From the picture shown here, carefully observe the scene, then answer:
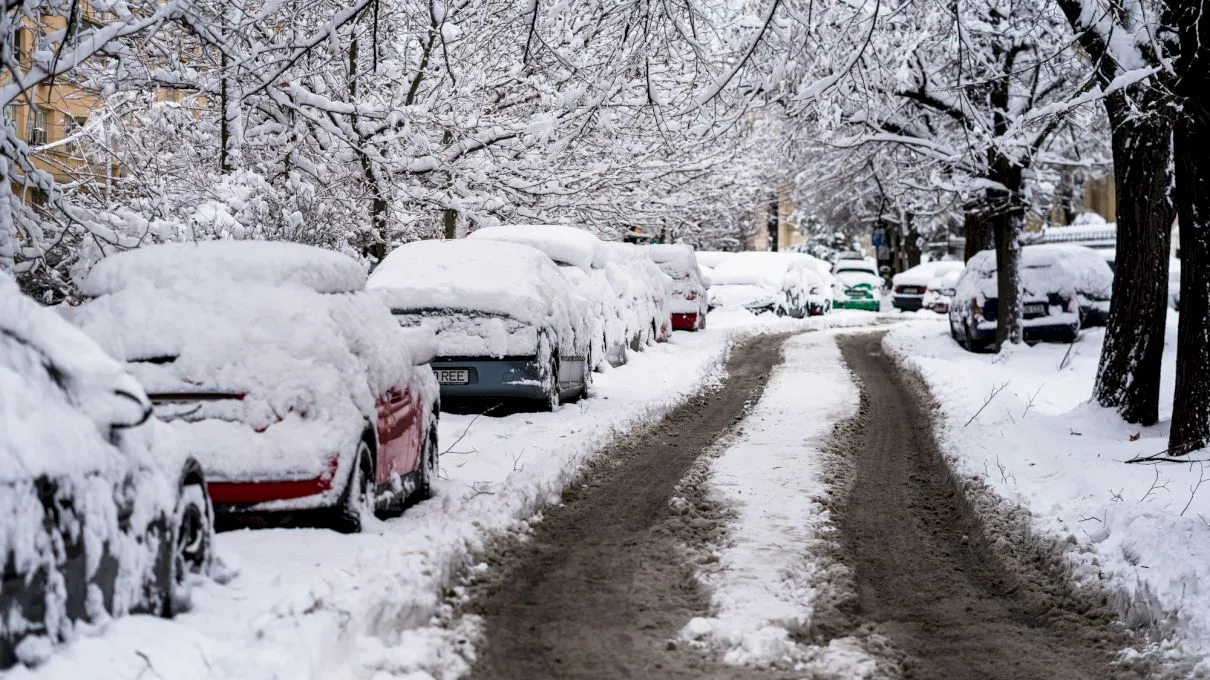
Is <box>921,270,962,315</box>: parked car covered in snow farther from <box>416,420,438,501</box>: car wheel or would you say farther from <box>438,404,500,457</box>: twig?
<box>416,420,438,501</box>: car wheel

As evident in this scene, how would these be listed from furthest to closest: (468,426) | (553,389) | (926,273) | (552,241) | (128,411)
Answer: (926,273), (552,241), (553,389), (468,426), (128,411)

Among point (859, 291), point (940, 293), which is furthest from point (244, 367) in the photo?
point (859, 291)

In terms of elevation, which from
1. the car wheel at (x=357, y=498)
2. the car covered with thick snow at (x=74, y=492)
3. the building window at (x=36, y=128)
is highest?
the building window at (x=36, y=128)

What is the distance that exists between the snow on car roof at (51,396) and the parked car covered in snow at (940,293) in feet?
133

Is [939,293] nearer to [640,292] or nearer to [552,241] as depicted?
[640,292]

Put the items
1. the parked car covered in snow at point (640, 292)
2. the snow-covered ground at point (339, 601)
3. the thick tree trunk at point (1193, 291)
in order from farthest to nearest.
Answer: the parked car covered in snow at point (640, 292), the thick tree trunk at point (1193, 291), the snow-covered ground at point (339, 601)

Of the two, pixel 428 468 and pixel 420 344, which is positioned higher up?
pixel 420 344

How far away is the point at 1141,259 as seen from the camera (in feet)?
41.2

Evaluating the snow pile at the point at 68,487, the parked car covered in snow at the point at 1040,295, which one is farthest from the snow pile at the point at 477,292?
the parked car covered in snow at the point at 1040,295

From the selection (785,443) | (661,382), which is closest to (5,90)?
(785,443)

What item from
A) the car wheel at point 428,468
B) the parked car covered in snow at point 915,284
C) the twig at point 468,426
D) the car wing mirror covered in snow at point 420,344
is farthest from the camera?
the parked car covered in snow at point 915,284

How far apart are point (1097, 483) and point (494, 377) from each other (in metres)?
5.81

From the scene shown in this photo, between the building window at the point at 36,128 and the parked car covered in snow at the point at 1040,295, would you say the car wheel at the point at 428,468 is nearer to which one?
the building window at the point at 36,128

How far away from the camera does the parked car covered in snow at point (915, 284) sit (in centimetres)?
4647
